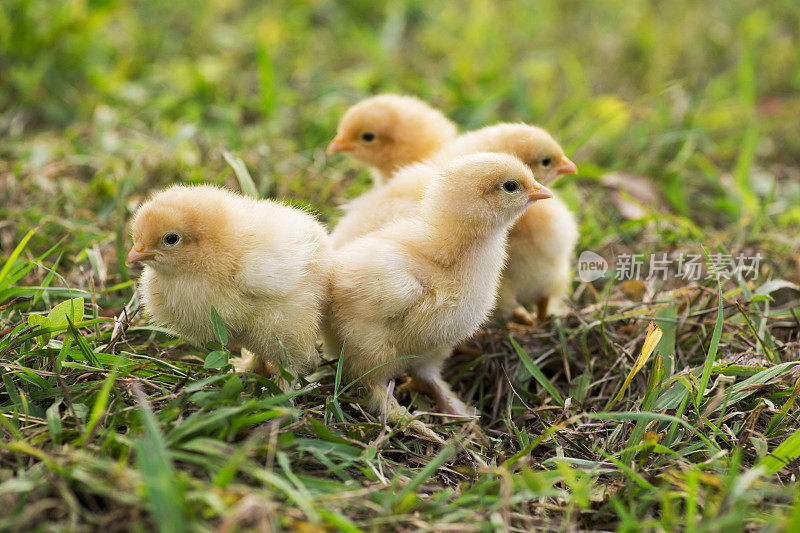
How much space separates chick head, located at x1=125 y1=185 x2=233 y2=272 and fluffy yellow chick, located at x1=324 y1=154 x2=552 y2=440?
1.56ft

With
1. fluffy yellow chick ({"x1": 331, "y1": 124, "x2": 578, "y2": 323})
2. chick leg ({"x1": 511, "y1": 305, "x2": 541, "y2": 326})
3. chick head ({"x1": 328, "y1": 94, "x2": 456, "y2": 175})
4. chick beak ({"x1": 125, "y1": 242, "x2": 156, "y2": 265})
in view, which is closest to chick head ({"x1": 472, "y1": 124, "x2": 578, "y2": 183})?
fluffy yellow chick ({"x1": 331, "y1": 124, "x2": 578, "y2": 323})

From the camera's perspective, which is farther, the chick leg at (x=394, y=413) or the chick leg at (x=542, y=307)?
the chick leg at (x=542, y=307)

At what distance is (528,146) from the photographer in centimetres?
322

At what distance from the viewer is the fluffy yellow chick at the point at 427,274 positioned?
8.56ft

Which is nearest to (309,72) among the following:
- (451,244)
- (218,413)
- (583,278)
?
(583,278)

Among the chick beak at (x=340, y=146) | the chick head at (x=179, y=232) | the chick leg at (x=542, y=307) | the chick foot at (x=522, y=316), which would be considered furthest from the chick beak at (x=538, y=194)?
the chick beak at (x=340, y=146)

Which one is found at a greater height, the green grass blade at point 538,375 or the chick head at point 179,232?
the chick head at point 179,232

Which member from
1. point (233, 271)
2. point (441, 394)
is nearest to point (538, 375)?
point (441, 394)

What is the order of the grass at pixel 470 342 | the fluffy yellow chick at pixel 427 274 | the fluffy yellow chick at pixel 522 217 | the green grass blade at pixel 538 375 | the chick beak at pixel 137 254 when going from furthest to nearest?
the fluffy yellow chick at pixel 522 217, the green grass blade at pixel 538 375, the fluffy yellow chick at pixel 427 274, the chick beak at pixel 137 254, the grass at pixel 470 342

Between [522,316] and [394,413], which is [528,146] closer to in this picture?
[522,316]

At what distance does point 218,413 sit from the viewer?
2213 mm

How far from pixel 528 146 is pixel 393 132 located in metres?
0.73

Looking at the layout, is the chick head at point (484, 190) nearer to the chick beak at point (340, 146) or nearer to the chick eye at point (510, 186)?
the chick eye at point (510, 186)

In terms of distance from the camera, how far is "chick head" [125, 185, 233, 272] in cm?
239
